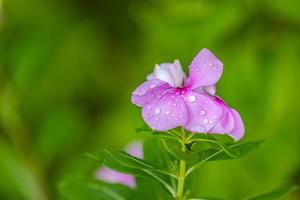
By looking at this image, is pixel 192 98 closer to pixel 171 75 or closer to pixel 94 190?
pixel 171 75

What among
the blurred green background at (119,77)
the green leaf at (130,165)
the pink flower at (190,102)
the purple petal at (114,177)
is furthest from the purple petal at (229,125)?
the blurred green background at (119,77)

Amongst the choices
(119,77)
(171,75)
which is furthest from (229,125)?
(119,77)

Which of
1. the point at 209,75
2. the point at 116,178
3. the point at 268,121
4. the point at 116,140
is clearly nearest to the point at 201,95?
the point at 209,75

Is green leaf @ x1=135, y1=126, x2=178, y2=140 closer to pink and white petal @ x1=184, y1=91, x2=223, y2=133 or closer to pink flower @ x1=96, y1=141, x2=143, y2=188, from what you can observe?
pink and white petal @ x1=184, y1=91, x2=223, y2=133

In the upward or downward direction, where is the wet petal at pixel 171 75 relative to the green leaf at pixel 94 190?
upward

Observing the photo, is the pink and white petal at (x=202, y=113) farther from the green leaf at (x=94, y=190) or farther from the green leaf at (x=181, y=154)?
the green leaf at (x=94, y=190)
